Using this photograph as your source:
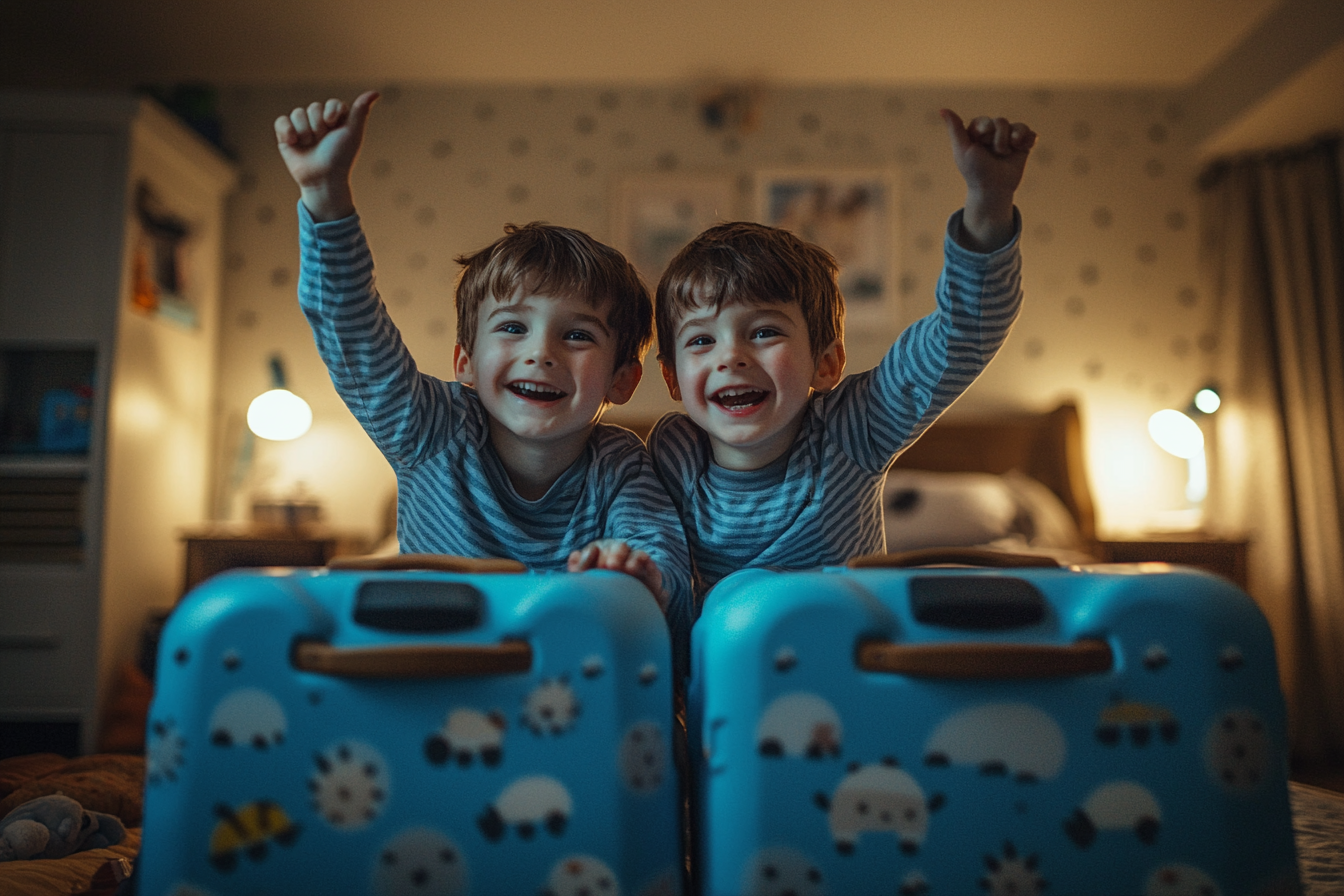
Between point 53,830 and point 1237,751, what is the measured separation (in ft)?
3.97

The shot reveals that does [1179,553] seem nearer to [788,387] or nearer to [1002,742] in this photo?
[788,387]

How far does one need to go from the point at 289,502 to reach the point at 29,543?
0.62 meters

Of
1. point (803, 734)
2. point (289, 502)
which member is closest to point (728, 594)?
point (803, 734)

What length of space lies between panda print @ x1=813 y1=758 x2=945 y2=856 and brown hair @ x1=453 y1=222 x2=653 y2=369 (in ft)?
1.59

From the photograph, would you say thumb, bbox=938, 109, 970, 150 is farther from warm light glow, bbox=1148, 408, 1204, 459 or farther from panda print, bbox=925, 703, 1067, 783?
warm light glow, bbox=1148, 408, 1204, 459

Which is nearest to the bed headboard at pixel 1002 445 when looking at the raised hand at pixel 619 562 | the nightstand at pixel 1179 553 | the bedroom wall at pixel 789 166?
the bedroom wall at pixel 789 166

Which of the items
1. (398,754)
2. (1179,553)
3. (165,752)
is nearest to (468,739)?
(398,754)

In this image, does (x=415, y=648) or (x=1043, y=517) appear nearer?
(x=415, y=648)

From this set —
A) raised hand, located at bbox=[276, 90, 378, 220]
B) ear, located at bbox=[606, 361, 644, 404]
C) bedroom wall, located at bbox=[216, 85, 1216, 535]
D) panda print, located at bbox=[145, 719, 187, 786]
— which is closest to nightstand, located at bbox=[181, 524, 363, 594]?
bedroom wall, located at bbox=[216, 85, 1216, 535]

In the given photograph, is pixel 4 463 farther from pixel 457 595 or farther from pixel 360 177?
pixel 457 595

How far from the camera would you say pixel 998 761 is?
0.50 metres

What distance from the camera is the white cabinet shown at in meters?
A: 2.21

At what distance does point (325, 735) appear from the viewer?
494 millimetres

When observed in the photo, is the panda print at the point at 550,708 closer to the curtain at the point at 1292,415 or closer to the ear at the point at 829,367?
the ear at the point at 829,367
